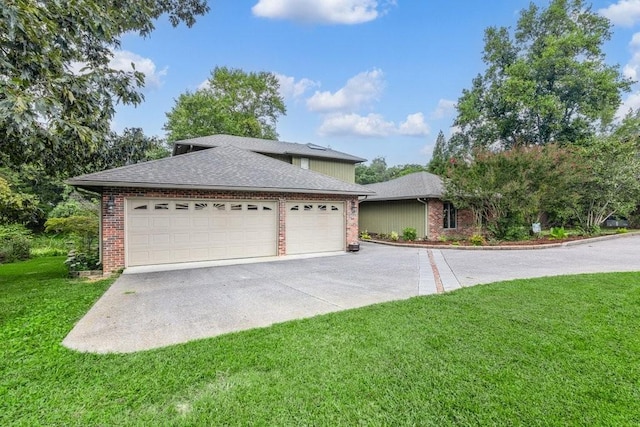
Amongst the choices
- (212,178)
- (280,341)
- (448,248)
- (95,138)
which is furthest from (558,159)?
(95,138)

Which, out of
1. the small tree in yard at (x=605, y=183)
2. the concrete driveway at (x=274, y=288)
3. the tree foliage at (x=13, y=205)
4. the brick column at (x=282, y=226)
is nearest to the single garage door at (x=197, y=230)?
the brick column at (x=282, y=226)

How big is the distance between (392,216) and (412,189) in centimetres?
181

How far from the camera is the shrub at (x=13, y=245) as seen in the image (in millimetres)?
14069

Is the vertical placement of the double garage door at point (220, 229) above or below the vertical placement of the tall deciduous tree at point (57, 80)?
below

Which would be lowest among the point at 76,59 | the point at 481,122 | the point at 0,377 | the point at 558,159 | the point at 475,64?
the point at 0,377

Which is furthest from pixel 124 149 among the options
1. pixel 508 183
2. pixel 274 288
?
pixel 508 183

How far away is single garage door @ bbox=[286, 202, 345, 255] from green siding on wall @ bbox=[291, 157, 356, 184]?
624 cm

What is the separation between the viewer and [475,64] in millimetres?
27766

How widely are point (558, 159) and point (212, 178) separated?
46.2ft

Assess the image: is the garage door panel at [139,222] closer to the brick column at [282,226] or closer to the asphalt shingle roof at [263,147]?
the brick column at [282,226]

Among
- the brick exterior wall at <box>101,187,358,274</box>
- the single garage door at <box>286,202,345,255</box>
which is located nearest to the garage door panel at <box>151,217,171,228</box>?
the brick exterior wall at <box>101,187,358,274</box>

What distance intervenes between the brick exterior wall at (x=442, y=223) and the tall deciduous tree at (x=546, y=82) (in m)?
12.6

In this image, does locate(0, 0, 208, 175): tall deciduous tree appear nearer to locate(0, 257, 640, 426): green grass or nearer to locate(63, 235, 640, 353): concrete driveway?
locate(63, 235, 640, 353): concrete driveway

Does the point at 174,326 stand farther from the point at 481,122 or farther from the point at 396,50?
the point at 481,122
